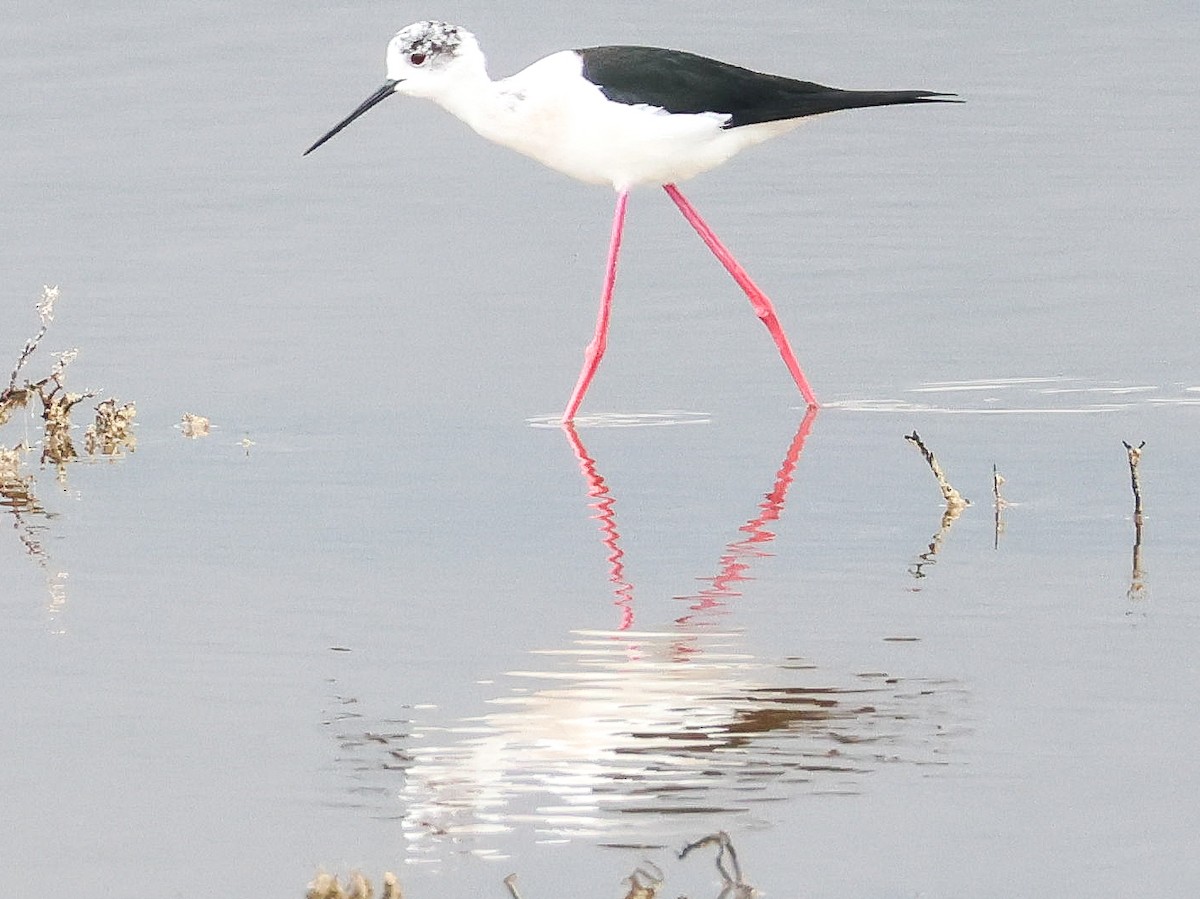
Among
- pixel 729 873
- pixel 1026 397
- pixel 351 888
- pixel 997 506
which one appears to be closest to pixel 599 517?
pixel 997 506

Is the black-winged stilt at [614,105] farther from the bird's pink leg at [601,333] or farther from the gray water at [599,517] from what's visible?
the gray water at [599,517]

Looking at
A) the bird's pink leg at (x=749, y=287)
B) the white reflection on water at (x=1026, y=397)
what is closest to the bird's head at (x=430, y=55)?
the bird's pink leg at (x=749, y=287)

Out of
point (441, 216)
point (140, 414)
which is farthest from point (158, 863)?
point (441, 216)

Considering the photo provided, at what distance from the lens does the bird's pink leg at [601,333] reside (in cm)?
955

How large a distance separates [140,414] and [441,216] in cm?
432

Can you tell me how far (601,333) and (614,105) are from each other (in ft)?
2.76

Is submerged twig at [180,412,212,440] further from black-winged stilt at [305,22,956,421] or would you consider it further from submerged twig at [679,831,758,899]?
submerged twig at [679,831,758,899]

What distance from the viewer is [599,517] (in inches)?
311

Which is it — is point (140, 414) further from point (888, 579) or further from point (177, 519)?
point (888, 579)

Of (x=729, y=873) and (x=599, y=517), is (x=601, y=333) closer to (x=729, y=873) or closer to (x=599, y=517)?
(x=599, y=517)

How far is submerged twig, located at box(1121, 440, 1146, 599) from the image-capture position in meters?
6.74

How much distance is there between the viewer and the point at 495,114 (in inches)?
385

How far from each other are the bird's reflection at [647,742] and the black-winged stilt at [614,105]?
136 inches

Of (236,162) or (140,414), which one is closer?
(140,414)
